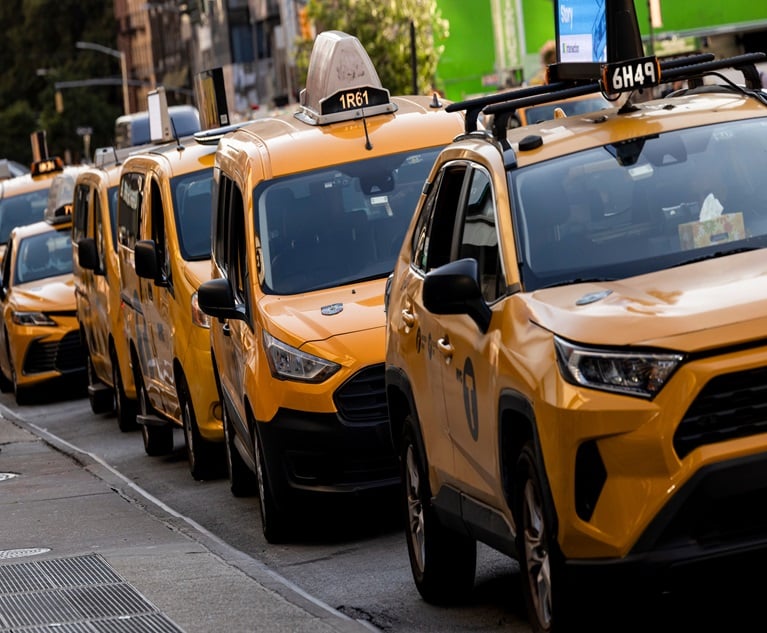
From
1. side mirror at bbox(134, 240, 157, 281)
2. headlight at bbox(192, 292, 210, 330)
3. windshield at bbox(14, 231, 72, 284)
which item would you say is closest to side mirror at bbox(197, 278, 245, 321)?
headlight at bbox(192, 292, 210, 330)

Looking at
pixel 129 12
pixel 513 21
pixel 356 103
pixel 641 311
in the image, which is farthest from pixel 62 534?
pixel 129 12

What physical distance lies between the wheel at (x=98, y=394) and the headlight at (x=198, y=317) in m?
7.24

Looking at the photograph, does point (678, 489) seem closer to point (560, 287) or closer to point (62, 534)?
point (560, 287)

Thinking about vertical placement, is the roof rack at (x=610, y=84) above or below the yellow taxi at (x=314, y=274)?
above

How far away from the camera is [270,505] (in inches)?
435

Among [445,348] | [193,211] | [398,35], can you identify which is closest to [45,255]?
[193,211]

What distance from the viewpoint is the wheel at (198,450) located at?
47.4 ft

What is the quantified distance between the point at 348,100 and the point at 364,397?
2.81 meters

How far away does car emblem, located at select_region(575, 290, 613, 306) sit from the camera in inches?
264

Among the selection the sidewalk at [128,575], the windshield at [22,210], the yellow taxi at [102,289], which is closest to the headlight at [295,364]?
the sidewalk at [128,575]

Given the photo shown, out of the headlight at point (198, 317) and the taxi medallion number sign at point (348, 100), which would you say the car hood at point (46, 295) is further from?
the taxi medallion number sign at point (348, 100)

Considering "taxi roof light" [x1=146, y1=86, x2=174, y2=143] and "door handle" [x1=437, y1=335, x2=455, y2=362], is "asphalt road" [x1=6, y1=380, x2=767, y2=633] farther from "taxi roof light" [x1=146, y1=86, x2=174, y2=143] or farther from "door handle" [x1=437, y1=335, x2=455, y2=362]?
"taxi roof light" [x1=146, y1=86, x2=174, y2=143]

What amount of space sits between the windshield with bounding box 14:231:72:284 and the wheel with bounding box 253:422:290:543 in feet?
46.9

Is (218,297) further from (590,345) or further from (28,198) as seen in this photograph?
(28,198)
